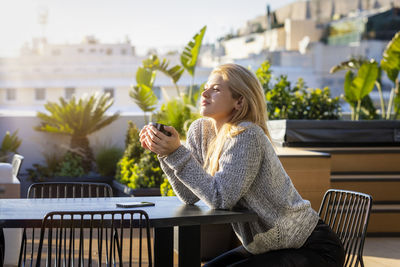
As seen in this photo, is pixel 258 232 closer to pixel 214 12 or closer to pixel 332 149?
pixel 332 149

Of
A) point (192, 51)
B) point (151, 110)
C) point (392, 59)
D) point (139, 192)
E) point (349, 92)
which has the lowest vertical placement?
point (139, 192)

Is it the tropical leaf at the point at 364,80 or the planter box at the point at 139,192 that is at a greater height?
the tropical leaf at the point at 364,80

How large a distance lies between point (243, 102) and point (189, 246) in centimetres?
64

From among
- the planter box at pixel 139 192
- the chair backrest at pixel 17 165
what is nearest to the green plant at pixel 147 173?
the planter box at pixel 139 192

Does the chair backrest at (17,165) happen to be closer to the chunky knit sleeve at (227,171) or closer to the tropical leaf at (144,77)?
the chunky knit sleeve at (227,171)

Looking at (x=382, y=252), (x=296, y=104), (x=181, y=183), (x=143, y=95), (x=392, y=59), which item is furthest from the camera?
(x=143, y=95)

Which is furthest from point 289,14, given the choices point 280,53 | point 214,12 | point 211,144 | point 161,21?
point 211,144

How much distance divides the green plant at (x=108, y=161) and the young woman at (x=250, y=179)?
6956 millimetres

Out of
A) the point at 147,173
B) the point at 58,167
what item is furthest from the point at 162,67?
the point at 147,173

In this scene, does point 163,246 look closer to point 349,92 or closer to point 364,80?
point 364,80

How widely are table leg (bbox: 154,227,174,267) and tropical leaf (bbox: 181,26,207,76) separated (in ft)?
22.1

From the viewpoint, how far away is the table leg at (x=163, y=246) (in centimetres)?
241

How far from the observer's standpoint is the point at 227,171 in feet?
7.82

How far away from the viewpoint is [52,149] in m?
9.87
